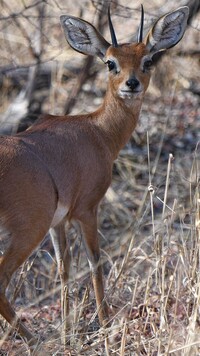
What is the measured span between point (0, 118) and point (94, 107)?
1.34m

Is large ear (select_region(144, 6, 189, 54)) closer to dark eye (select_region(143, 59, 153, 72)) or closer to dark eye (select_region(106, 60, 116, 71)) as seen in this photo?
dark eye (select_region(143, 59, 153, 72))

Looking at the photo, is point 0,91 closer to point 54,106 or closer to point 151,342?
point 54,106

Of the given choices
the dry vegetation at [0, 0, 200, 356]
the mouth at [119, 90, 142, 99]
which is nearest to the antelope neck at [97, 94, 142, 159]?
the mouth at [119, 90, 142, 99]

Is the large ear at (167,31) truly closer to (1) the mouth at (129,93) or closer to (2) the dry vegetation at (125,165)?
(1) the mouth at (129,93)

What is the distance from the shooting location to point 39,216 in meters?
6.11

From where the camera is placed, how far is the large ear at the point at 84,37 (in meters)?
7.52

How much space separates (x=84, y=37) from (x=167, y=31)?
656 millimetres

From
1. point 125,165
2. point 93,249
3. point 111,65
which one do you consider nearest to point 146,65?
point 111,65

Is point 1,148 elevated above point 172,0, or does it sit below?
above

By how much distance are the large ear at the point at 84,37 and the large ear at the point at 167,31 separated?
347mm

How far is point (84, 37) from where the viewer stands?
7.60 m

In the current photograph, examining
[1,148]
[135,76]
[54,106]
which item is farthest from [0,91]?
[1,148]

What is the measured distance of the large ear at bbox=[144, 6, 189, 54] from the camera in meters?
7.58

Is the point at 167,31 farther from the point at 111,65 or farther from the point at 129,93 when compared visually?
the point at 129,93
